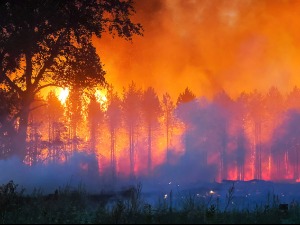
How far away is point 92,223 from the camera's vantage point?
1037 cm

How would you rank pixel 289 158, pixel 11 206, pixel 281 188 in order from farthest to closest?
pixel 289 158 → pixel 281 188 → pixel 11 206

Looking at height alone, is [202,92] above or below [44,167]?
above

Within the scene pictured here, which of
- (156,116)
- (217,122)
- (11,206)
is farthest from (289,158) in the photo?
(11,206)

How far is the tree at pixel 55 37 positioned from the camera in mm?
24422

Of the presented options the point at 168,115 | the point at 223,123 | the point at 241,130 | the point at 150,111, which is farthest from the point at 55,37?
the point at 168,115

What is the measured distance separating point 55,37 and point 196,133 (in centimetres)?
6828

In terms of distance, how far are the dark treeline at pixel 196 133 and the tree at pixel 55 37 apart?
50.0 meters

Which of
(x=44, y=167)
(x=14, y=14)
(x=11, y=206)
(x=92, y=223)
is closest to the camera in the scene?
(x=92, y=223)

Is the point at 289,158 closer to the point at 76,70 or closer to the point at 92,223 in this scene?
the point at 76,70

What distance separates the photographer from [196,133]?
92812 mm

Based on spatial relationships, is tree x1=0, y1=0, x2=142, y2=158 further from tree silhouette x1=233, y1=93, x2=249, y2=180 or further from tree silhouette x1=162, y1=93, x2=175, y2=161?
tree silhouette x1=162, y1=93, x2=175, y2=161

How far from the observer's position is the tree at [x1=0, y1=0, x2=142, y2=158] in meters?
24.4

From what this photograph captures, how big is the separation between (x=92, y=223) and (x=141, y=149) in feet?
296

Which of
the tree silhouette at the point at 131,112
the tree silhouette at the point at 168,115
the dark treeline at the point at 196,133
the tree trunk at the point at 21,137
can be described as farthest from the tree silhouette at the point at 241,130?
the tree trunk at the point at 21,137
